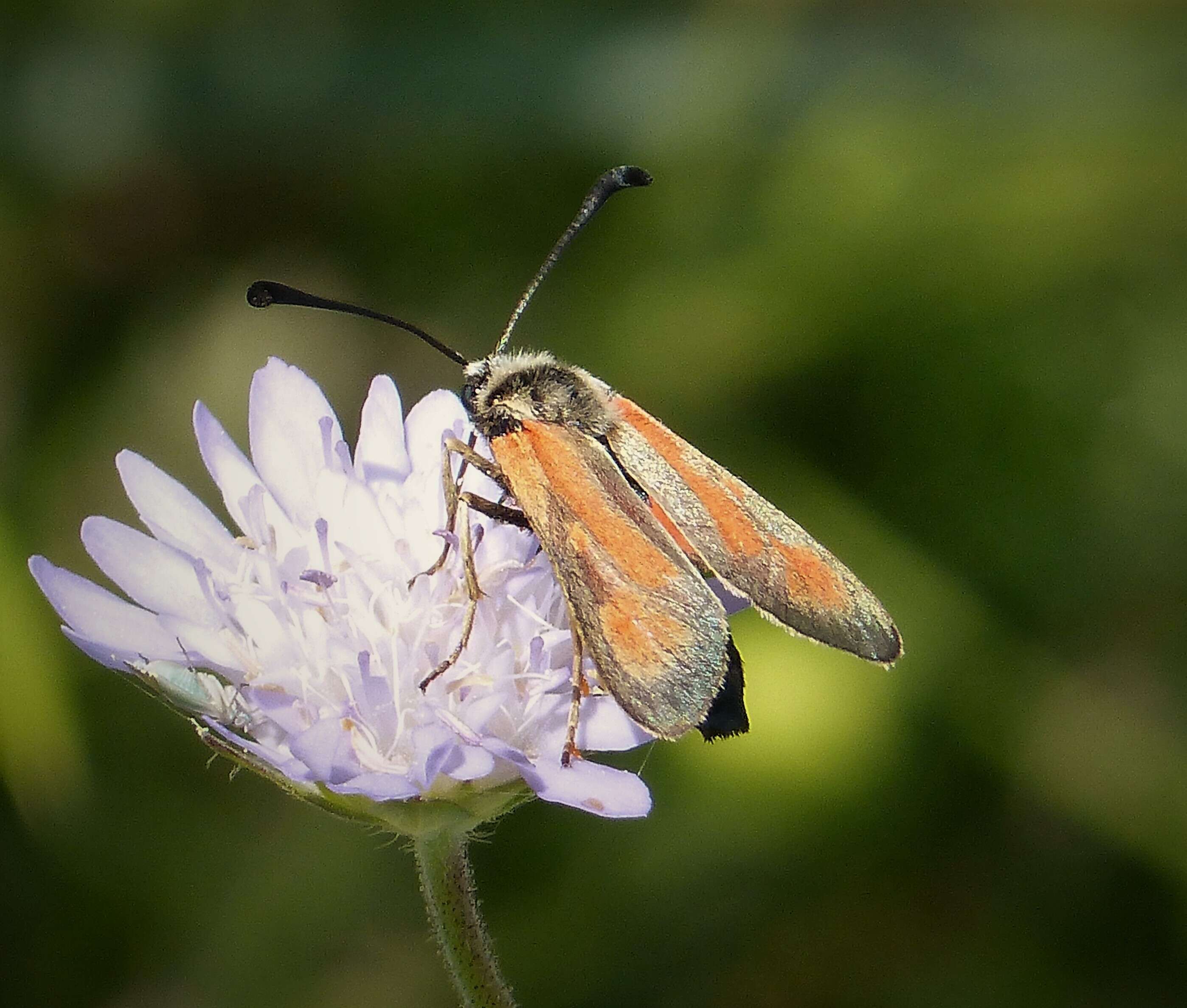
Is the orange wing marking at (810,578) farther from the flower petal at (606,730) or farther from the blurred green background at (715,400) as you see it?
the blurred green background at (715,400)

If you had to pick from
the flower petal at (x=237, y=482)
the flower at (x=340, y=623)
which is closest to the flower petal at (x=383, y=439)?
the flower at (x=340, y=623)

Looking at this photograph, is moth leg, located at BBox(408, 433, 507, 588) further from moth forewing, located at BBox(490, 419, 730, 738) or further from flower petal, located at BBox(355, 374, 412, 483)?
flower petal, located at BBox(355, 374, 412, 483)

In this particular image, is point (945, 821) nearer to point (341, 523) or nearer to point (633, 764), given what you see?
point (633, 764)

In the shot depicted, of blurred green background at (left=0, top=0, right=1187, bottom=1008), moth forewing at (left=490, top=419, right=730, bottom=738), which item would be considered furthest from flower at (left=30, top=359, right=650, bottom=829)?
blurred green background at (left=0, top=0, right=1187, bottom=1008)

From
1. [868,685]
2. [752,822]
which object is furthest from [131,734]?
[868,685]

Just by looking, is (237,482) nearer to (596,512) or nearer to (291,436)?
(291,436)

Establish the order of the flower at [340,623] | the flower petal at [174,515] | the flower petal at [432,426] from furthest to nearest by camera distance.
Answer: the flower petal at [432,426] → the flower petal at [174,515] → the flower at [340,623]
